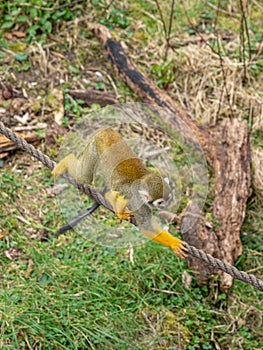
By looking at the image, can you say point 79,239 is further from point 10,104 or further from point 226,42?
point 226,42

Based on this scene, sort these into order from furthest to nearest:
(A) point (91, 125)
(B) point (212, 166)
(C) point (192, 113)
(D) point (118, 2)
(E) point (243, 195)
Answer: (D) point (118, 2) → (C) point (192, 113) → (B) point (212, 166) → (E) point (243, 195) → (A) point (91, 125)

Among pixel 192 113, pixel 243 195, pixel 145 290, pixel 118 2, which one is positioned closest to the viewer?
pixel 145 290

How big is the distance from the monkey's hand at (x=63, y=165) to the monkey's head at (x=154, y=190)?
1.54ft

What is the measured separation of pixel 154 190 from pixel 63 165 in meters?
0.58

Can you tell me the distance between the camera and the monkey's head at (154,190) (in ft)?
7.45

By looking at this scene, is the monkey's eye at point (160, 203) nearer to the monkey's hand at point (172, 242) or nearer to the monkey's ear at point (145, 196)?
the monkey's ear at point (145, 196)

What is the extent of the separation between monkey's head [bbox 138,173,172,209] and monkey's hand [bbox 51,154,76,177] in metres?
0.47

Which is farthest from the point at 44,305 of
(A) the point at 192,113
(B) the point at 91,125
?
(A) the point at 192,113

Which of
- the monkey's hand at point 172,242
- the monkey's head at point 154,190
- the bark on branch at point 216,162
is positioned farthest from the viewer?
the bark on branch at point 216,162

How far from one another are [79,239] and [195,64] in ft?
6.49

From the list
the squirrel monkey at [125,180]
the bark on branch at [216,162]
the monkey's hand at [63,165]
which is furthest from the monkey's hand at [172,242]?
the bark on branch at [216,162]

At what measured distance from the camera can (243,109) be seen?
472 cm

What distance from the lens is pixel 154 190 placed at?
A: 89.4 inches

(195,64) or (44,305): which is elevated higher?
(195,64)
